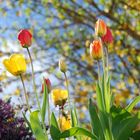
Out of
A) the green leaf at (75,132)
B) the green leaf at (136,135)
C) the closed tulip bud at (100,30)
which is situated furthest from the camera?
the closed tulip bud at (100,30)

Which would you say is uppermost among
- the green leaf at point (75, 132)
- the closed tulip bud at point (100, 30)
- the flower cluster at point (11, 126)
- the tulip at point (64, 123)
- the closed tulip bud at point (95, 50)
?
the closed tulip bud at point (100, 30)

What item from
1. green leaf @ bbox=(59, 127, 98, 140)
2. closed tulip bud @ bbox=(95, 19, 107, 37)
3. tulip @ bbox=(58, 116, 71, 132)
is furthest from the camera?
tulip @ bbox=(58, 116, 71, 132)

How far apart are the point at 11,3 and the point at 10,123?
5320 millimetres

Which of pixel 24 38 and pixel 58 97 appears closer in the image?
pixel 24 38

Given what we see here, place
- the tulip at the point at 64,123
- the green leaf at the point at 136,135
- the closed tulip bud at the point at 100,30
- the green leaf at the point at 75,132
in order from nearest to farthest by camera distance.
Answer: the green leaf at the point at 75,132
the green leaf at the point at 136,135
the closed tulip bud at the point at 100,30
the tulip at the point at 64,123

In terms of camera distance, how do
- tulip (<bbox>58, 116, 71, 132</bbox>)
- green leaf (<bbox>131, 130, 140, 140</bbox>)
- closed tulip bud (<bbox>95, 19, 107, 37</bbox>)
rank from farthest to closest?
tulip (<bbox>58, 116, 71, 132</bbox>) < closed tulip bud (<bbox>95, 19, 107, 37</bbox>) < green leaf (<bbox>131, 130, 140, 140</bbox>)

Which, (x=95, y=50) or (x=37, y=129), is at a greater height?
(x=95, y=50)

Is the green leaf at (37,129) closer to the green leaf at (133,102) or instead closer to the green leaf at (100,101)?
the green leaf at (100,101)

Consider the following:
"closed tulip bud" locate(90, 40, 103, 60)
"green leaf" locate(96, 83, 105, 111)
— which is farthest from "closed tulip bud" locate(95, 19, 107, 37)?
"green leaf" locate(96, 83, 105, 111)

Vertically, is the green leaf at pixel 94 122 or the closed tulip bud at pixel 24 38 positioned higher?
the closed tulip bud at pixel 24 38

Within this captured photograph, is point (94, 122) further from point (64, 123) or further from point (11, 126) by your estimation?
point (11, 126)

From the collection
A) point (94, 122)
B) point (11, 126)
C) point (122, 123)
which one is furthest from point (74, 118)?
point (11, 126)

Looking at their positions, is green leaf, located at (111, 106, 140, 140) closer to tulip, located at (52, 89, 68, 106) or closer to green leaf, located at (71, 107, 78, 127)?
green leaf, located at (71, 107, 78, 127)

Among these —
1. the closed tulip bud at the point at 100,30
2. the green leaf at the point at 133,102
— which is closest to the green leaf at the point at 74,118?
the green leaf at the point at 133,102
